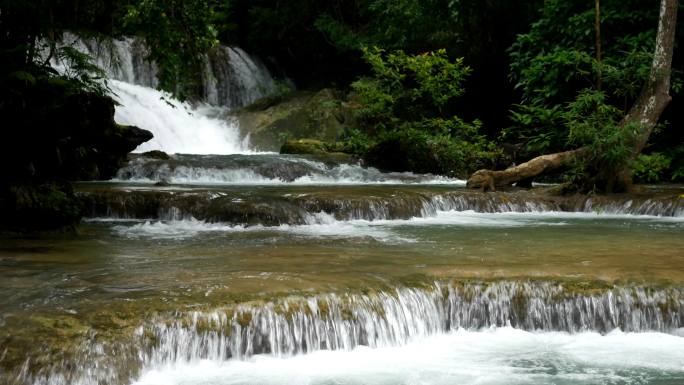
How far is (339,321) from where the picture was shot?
5762 millimetres

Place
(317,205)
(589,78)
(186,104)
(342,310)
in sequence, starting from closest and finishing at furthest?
1. (342,310)
2. (317,205)
3. (589,78)
4. (186,104)

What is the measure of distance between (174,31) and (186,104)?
15180 millimetres

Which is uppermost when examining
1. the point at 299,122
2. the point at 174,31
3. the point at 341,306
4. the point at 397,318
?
the point at 174,31

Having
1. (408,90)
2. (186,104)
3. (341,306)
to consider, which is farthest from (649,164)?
(186,104)

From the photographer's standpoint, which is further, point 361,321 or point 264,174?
point 264,174

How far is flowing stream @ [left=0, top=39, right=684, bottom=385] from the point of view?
5047 mm

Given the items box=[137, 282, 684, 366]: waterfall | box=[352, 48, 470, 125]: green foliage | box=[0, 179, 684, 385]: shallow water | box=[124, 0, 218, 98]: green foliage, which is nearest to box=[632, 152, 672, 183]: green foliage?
box=[0, 179, 684, 385]: shallow water

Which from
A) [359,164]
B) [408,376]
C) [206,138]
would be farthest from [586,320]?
[206,138]

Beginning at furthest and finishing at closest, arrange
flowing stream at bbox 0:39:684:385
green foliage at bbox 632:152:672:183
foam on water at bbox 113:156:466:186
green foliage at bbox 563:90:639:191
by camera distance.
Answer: foam on water at bbox 113:156:466:186 → green foliage at bbox 632:152:672:183 → green foliage at bbox 563:90:639:191 → flowing stream at bbox 0:39:684:385

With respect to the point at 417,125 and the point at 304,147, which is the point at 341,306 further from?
the point at 304,147

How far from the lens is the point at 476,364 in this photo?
5441 millimetres

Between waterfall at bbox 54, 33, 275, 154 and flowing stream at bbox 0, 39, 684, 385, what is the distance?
10.6 meters

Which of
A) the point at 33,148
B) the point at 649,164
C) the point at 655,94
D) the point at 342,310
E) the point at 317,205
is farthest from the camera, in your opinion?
the point at 649,164

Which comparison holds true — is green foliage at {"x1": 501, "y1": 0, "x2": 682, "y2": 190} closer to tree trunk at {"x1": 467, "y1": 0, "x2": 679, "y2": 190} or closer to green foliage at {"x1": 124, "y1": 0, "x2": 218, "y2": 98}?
tree trunk at {"x1": 467, "y1": 0, "x2": 679, "y2": 190}
